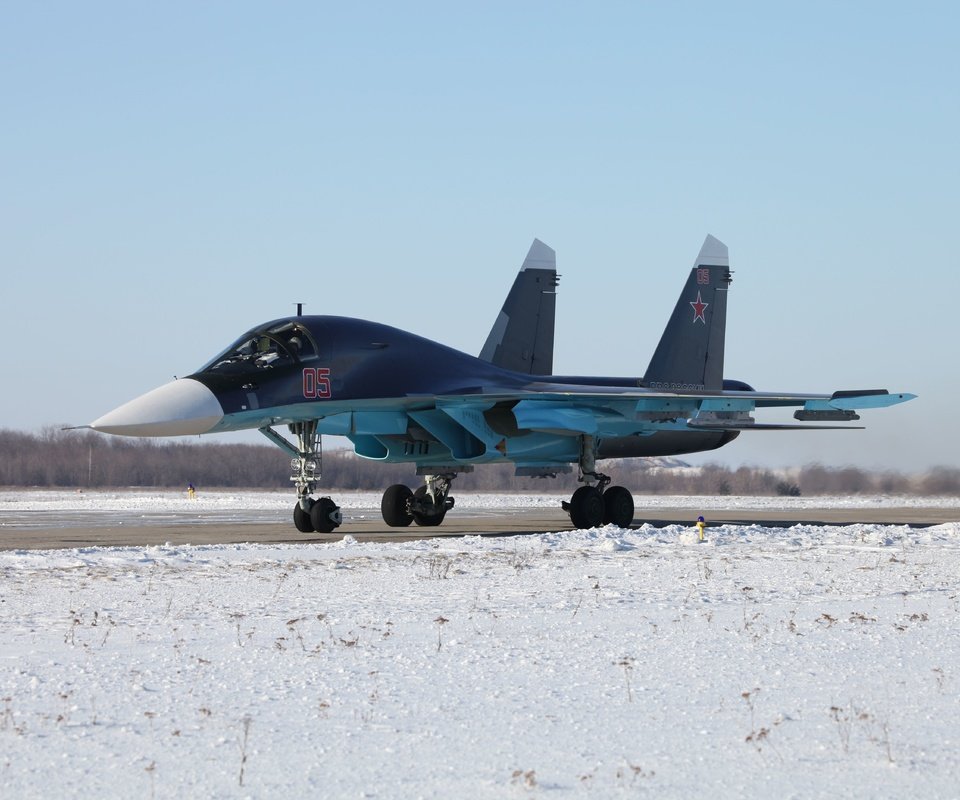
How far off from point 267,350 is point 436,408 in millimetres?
3089

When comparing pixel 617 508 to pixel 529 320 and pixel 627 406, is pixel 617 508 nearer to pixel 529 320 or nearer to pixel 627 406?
pixel 627 406

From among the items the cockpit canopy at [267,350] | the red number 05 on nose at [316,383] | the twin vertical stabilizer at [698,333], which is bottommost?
the red number 05 on nose at [316,383]

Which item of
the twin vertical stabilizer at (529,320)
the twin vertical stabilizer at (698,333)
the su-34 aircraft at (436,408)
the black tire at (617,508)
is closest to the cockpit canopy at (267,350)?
the su-34 aircraft at (436,408)

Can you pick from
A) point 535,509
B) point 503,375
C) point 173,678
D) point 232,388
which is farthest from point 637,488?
point 173,678

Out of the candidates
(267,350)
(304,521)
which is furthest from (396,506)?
(267,350)

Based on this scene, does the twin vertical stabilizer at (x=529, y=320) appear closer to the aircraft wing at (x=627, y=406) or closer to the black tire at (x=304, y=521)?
the aircraft wing at (x=627, y=406)

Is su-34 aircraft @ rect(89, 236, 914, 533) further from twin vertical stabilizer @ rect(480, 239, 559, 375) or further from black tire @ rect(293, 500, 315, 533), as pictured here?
twin vertical stabilizer @ rect(480, 239, 559, 375)

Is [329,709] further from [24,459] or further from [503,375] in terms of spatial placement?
[24,459]

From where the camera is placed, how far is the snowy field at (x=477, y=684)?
14.3 ft

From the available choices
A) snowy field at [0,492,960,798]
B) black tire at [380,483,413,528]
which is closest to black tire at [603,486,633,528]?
black tire at [380,483,413,528]

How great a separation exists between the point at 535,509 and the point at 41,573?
19.1 m

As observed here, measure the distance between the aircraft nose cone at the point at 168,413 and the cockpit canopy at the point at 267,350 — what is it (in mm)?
715

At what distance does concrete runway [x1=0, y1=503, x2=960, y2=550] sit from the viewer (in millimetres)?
16109

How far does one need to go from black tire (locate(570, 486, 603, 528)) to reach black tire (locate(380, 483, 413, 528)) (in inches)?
126
